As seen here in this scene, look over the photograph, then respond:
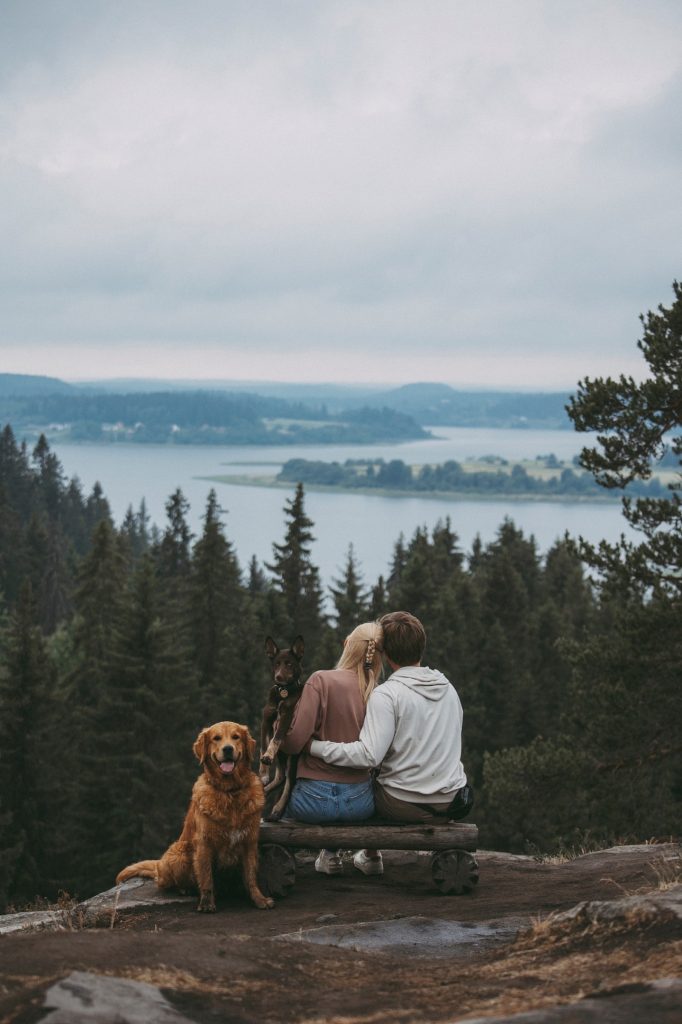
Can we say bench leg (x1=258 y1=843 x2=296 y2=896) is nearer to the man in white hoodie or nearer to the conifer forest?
the man in white hoodie

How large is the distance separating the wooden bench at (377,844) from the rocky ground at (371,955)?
15 cm

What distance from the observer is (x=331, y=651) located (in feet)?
139

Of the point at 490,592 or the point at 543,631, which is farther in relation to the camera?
the point at 490,592

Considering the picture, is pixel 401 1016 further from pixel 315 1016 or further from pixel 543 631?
pixel 543 631

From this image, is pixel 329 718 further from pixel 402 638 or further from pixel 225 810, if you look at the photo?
pixel 225 810

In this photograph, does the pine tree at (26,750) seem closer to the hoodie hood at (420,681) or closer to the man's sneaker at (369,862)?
the man's sneaker at (369,862)

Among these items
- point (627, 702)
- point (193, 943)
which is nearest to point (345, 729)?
point (193, 943)

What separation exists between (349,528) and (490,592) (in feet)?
411

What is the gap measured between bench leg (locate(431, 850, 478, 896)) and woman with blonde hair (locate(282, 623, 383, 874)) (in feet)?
2.18

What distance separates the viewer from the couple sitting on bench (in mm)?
7836

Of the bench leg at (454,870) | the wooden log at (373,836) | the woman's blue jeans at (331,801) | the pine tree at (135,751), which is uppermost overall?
the woman's blue jeans at (331,801)

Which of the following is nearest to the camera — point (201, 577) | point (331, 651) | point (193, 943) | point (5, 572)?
point (193, 943)

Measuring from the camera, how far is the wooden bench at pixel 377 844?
318 inches

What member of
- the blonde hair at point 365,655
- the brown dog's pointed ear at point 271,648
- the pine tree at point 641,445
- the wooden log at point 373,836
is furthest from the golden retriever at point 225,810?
the pine tree at point 641,445
